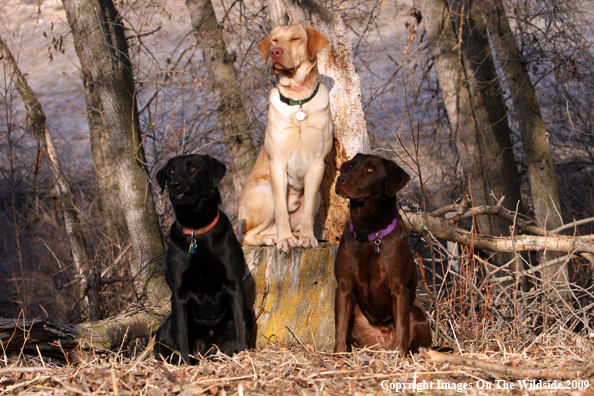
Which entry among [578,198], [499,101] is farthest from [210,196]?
[578,198]

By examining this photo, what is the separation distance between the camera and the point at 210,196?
150 inches

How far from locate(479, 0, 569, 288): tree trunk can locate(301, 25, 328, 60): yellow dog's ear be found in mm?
4502

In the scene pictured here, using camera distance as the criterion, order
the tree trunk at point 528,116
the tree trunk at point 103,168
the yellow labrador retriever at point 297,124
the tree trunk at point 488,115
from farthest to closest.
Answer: the tree trunk at point 488,115 < the tree trunk at point 103,168 < the tree trunk at point 528,116 < the yellow labrador retriever at point 297,124

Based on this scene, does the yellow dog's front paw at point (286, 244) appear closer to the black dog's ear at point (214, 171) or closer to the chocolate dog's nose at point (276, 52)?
the black dog's ear at point (214, 171)

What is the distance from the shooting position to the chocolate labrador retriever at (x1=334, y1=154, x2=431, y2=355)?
Answer: 3.50m

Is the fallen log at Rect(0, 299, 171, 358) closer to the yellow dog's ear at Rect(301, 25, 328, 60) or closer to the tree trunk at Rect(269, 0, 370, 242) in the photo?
the tree trunk at Rect(269, 0, 370, 242)

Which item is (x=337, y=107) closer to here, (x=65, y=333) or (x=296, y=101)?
(x=296, y=101)

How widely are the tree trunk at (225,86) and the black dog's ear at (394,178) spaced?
536 cm

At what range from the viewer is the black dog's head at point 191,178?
365 centimetres

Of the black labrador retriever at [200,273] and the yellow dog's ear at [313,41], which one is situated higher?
the yellow dog's ear at [313,41]

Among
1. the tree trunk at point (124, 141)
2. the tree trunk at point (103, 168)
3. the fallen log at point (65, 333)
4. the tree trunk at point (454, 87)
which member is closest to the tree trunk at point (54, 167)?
the tree trunk at point (103, 168)

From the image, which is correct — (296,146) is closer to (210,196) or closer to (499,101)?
(210,196)

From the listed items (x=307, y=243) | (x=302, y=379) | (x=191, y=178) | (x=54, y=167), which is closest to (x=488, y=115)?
(x=307, y=243)

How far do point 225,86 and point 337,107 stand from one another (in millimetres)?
4573
